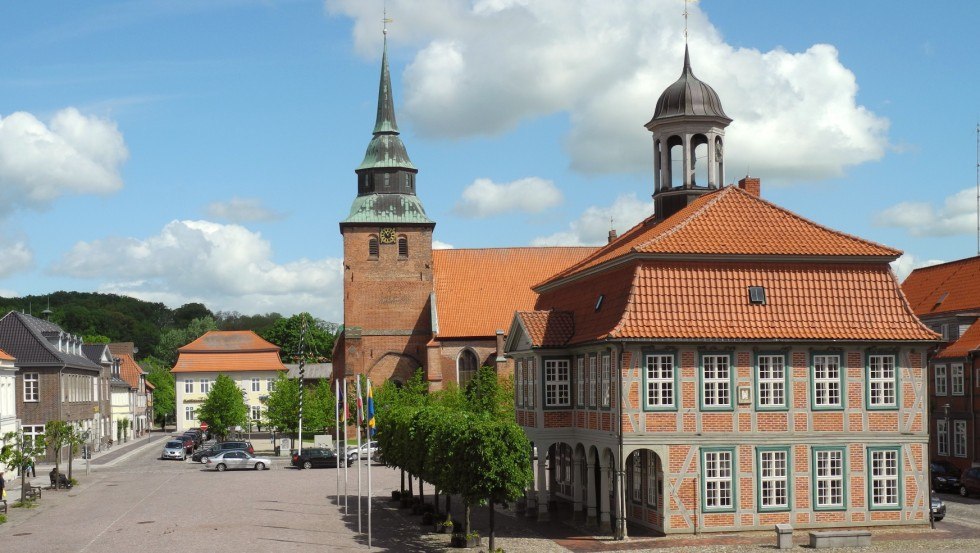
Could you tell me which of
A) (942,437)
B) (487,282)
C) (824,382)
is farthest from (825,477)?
(487,282)

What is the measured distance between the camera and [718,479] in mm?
34062

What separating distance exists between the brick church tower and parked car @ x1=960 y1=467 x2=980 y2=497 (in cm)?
3896

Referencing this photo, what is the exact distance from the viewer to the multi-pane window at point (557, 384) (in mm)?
38875

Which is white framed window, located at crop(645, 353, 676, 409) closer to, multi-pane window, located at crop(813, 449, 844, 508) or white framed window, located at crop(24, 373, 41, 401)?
multi-pane window, located at crop(813, 449, 844, 508)

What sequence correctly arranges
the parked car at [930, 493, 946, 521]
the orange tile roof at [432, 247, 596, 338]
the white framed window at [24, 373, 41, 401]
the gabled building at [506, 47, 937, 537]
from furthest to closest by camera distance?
1. the orange tile roof at [432, 247, 596, 338]
2. the white framed window at [24, 373, 41, 401]
3. the parked car at [930, 493, 946, 521]
4. the gabled building at [506, 47, 937, 537]

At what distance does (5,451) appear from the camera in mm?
45781

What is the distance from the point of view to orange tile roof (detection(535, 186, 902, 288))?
35000mm

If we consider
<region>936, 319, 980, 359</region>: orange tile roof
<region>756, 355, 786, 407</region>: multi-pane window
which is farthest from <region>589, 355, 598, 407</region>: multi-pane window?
<region>936, 319, 980, 359</region>: orange tile roof

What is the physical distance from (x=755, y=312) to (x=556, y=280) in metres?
10.7

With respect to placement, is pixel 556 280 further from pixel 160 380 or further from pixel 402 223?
pixel 160 380

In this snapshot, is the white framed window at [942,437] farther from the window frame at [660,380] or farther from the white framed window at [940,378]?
the window frame at [660,380]

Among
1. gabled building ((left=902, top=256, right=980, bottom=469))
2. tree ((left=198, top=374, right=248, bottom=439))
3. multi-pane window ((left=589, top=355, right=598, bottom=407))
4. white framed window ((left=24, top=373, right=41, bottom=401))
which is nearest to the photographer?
multi-pane window ((left=589, top=355, right=598, bottom=407))

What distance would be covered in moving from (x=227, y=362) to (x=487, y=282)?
173ft

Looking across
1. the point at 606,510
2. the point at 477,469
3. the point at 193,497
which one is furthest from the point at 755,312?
the point at 193,497
